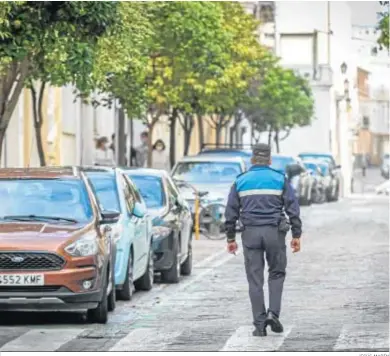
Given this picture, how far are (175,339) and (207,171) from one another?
21.0 meters

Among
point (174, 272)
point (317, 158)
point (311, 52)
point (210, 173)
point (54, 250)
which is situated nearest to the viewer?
point (54, 250)

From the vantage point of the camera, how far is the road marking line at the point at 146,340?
14.3 metres

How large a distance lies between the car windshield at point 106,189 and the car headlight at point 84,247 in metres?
3.04

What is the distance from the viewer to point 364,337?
15.0 meters

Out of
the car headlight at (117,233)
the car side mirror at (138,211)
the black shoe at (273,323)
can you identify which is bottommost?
A: the black shoe at (273,323)

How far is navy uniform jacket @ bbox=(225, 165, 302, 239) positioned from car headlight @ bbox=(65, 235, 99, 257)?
60.3 inches

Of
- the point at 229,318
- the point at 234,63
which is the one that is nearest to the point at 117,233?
the point at 229,318

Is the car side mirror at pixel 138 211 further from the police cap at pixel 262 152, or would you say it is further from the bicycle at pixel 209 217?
the bicycle at pixel 209 217

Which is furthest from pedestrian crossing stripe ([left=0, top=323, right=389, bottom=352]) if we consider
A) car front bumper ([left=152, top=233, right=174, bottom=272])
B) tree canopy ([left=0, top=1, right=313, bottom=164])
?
car front bumper ([left=152, top=233, right=174, bottom=272])

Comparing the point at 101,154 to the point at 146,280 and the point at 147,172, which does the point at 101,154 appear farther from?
the point at 146,280

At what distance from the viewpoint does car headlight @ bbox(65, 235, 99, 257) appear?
16297 millimetres

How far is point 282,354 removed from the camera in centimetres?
1360

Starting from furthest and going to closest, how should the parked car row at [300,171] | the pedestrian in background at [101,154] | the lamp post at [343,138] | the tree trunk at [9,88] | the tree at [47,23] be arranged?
the lamp post at [343,138]
the pedestrian in background at [101,154]
the parked car row at [300,171]
the tree trunk at [9,88]
the tree at [47,23]

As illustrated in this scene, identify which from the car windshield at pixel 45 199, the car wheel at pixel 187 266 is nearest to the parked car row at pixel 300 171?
the car wheel at pixel 187 266
